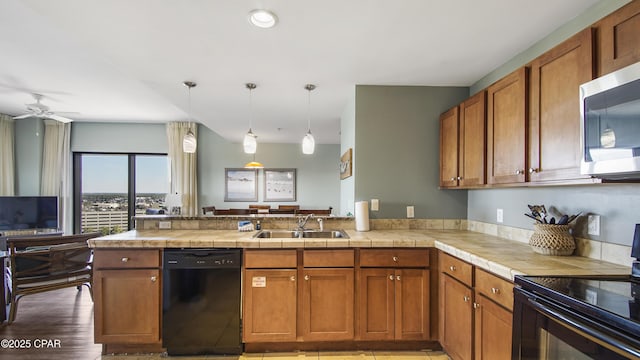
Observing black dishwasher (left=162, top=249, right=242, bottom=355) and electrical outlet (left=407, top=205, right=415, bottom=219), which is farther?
electrical outlet (left=407, top=205, right=415, bottom=219)

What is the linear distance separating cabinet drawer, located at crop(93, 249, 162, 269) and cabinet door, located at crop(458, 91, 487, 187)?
2544 millimetres

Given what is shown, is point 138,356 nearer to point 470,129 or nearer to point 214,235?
point 214,235

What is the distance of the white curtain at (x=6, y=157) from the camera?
16.3 ft

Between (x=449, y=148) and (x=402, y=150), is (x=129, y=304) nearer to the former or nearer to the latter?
(x=402, y=150)

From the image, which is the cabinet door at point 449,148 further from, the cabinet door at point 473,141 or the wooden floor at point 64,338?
the wooden floor at point 64,338

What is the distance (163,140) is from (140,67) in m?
3.67

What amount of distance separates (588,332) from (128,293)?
272cm

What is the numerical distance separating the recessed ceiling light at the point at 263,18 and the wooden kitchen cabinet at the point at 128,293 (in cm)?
181

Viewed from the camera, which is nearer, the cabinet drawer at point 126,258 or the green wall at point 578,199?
the green wall at point 578,199

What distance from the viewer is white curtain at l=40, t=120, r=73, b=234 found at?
17.5 ft

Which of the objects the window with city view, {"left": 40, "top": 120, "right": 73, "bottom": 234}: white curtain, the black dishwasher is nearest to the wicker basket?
the black dishwasher

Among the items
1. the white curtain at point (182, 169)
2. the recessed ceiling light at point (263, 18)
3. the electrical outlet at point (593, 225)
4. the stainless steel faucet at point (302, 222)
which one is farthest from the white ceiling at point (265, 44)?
the white curtain at point (182, 169)

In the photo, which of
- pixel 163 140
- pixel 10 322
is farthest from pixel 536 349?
pixel 163 140

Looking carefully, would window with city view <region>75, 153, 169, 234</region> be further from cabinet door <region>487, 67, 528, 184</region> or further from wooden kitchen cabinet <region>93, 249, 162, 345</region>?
cabinet door <region>487, 67, 528, 184</region>
